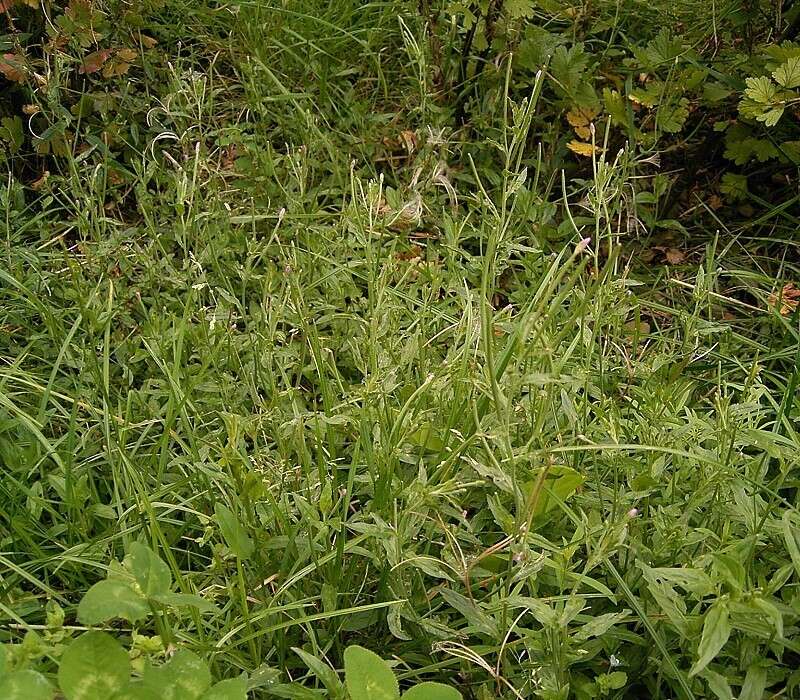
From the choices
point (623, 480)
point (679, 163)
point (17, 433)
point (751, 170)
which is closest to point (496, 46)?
point (679, 163)

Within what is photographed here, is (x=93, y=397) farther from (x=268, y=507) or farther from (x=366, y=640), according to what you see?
(x=366, y=640)

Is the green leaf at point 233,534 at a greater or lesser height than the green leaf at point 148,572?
lesser

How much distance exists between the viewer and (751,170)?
2.75 metres

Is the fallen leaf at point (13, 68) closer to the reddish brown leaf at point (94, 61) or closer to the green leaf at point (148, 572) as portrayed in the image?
the reddish brown leaf at point (94, 61)

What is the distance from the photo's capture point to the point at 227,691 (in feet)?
3.63

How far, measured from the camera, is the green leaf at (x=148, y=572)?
119 cm

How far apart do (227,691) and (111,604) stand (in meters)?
0.18

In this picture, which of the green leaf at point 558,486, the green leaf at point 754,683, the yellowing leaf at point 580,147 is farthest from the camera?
the yellowing leaf at point 580,147

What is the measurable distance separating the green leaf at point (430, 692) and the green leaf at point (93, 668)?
0.35 meters

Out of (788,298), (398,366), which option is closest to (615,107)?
(788,298)

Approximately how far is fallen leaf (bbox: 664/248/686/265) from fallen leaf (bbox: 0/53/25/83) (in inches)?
73.9

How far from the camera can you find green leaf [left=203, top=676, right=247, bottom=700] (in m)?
1.10

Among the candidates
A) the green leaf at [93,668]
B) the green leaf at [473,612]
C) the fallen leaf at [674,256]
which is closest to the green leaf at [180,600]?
the green leaf at [93,668]

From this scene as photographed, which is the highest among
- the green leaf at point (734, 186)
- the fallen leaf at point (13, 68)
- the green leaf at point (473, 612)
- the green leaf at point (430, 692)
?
the fallen leaf at point (13, 68)
